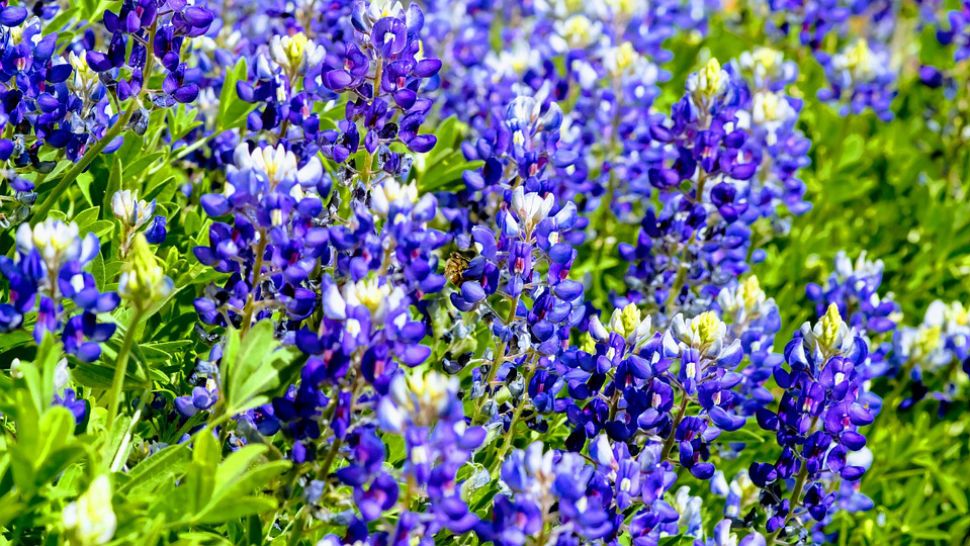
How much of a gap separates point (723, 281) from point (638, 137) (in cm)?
99

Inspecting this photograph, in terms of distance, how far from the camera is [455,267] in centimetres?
322

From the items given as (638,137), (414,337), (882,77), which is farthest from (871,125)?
(414,337)

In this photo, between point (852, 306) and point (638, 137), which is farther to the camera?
point (638, 137)

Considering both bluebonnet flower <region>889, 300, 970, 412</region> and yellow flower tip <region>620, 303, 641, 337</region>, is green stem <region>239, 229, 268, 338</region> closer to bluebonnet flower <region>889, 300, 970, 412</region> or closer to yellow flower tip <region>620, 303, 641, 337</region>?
yellow flower tip <region>620, 303, 641, 337</region>

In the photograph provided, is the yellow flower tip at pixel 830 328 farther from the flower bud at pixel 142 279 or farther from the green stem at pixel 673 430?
the flower bud at pixel 142 279

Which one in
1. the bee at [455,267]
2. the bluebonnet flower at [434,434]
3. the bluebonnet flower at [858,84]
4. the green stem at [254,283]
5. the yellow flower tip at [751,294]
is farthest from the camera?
the bluebonnet flower at [858,84]

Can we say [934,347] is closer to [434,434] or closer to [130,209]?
[434,434]

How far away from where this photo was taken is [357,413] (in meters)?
2.22

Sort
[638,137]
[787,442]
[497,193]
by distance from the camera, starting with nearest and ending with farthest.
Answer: [787,442]
[497,193]
[638,137]

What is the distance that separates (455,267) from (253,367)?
114 cm

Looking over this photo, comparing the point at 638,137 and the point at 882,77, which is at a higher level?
the point at 882,77

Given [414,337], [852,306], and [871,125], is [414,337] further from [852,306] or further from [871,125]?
[871,125]

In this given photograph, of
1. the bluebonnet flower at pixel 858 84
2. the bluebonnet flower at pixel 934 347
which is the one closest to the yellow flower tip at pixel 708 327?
the bluebonnet flower at pixel 934 347

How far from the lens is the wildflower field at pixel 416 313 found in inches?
82.1
